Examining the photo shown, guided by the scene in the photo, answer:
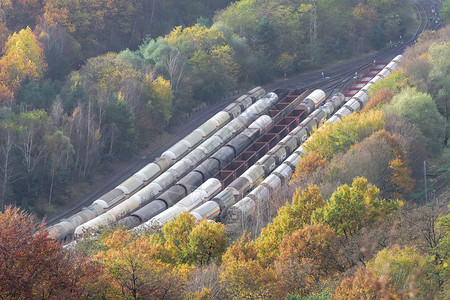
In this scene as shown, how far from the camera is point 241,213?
66.0 metres

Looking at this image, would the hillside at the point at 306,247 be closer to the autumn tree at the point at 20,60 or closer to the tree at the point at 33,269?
the tree at the point at 33,269

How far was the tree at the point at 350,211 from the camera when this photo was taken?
4944 centimetres

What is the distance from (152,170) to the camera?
7688 centimetres

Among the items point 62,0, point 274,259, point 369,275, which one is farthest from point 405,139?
point 62,0

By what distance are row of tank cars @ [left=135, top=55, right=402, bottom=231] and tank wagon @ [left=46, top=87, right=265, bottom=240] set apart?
7497mm

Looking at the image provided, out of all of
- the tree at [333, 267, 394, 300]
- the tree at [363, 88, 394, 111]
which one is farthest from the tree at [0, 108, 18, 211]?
the tree at [333, 267, 394, 300]

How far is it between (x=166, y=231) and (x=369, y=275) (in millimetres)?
18466

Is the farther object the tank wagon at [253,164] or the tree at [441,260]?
the tank wagon at [253,164]

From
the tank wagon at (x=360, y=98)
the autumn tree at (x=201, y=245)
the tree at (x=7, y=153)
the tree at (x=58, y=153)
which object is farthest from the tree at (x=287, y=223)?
the tank wagon at (x=360, y=98)

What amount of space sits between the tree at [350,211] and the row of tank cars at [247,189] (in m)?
16.1

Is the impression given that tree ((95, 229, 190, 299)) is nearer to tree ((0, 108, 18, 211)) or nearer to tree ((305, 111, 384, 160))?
tree ((0, 108, 18, 211))

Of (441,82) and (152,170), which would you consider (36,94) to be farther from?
(441,82)

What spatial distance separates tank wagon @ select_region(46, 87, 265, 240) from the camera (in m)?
66.1

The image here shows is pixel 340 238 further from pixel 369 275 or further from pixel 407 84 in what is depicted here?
pixel 407 84
